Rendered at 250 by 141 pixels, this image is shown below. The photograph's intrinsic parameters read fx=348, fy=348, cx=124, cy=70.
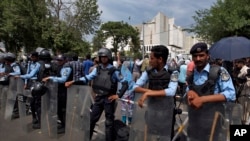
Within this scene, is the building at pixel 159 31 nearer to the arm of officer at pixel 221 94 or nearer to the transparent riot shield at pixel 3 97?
the transparent riot shield at pixel 3 97

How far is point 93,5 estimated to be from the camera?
84.8 ft

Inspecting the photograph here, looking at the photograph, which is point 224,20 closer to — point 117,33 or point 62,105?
point 62,105

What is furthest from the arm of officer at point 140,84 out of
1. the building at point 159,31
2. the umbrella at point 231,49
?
the building at point 159,31

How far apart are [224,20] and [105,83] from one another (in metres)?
21.1

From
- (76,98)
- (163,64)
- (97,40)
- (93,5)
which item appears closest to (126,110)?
(76,98)

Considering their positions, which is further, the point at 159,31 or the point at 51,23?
the point at 159,31

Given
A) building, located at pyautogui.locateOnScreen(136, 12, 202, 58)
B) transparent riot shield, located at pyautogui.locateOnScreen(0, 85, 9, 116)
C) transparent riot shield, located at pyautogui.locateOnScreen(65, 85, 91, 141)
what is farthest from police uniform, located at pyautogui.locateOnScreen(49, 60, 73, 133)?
building, located at pyautogui.locateOnScreen(136, 12, 202, 58)

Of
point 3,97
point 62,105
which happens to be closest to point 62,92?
point 62,105

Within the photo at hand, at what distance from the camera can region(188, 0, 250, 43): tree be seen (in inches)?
934

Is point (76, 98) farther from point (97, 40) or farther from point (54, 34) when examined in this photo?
point (97, 40)

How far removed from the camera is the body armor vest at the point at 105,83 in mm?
5527

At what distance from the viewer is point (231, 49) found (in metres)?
7.96

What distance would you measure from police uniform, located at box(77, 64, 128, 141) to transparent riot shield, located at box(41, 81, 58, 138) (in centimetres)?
121

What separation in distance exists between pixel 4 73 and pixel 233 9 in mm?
19385
